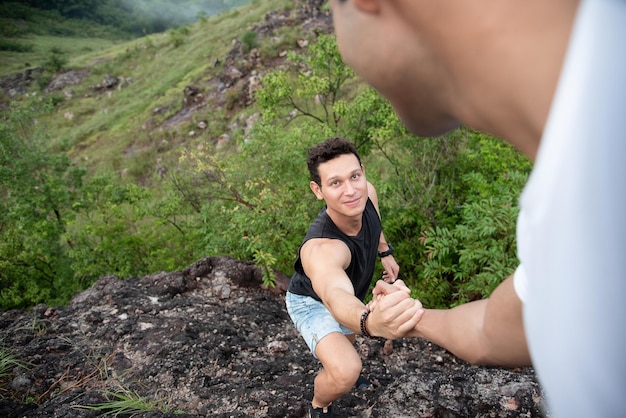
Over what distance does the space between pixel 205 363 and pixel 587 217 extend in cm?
340

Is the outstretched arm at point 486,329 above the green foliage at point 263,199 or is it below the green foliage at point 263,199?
above

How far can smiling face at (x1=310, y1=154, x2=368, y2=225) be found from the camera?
2.68m

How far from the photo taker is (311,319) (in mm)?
2732

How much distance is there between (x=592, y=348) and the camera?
1.94ft

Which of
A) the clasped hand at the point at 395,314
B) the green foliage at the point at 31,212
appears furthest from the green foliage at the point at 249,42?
the clasped hand at the point at 395,314

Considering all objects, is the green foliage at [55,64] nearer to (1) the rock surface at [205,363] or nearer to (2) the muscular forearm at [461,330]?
(1) the rock surface at [205,363]

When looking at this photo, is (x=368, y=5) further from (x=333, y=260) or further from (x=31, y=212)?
(x=31, y=212)

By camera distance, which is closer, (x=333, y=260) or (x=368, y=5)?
(x=368, y=5)

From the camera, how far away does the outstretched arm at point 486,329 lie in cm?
92

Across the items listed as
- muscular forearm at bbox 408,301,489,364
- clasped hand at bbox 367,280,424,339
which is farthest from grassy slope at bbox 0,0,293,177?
muscular forearm at bbox 408,301,489,364

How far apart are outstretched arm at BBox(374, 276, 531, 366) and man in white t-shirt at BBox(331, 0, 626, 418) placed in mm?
262

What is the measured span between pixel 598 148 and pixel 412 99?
0.31 meters

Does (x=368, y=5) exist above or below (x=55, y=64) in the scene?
above

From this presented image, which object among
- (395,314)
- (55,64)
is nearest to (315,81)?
(395,314)
